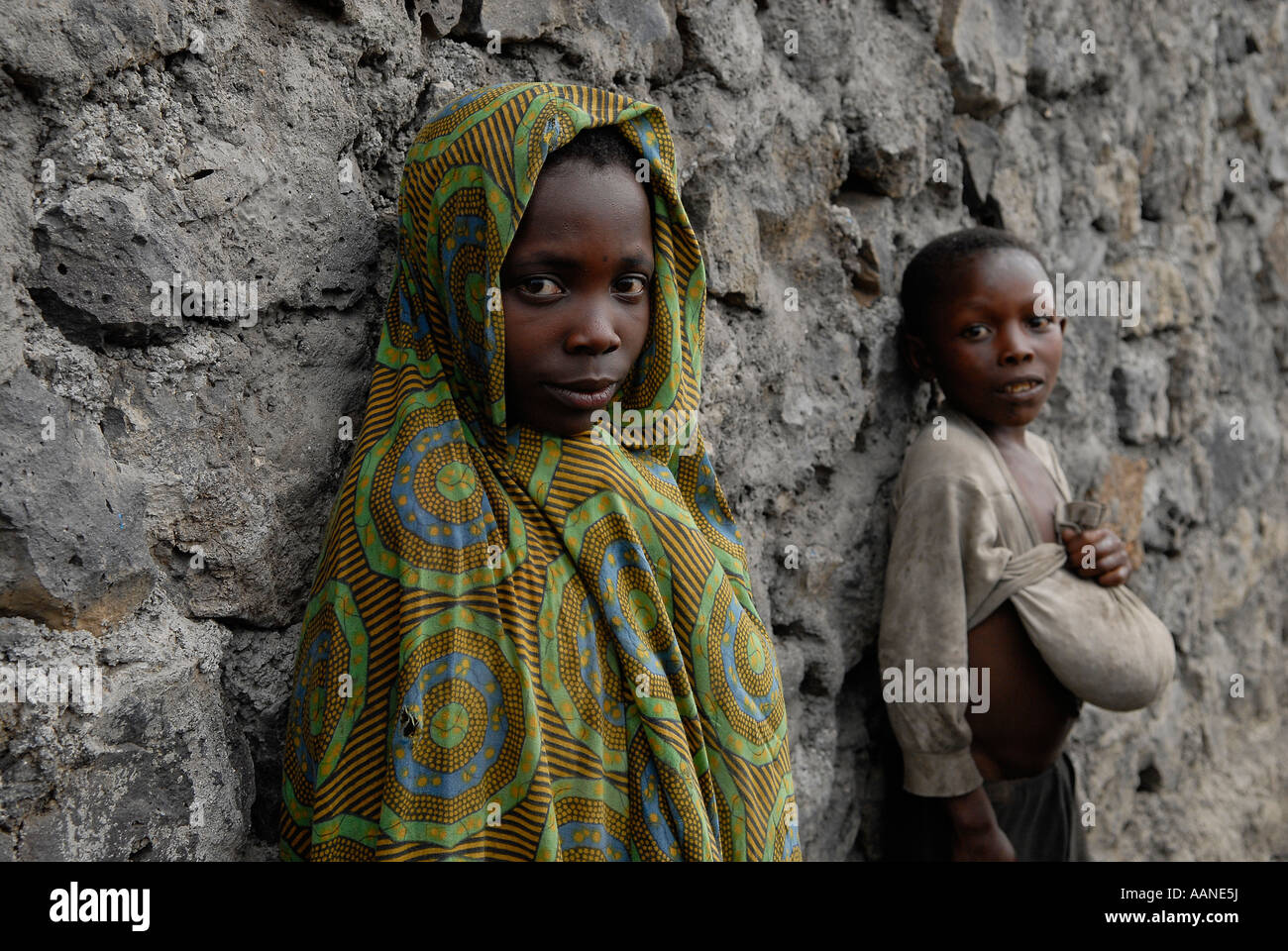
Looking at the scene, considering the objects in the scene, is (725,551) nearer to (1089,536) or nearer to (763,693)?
(763,693)

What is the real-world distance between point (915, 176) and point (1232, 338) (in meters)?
1.81

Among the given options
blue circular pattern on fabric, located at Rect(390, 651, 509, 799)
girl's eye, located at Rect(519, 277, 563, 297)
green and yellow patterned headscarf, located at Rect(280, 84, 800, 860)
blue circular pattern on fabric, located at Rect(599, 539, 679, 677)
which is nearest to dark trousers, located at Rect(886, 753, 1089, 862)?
green and yellow patterned headscarf, located at Rect(280, 84, 800, 860)

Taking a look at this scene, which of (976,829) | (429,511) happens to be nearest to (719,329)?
(429,511)

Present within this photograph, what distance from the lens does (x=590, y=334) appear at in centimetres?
123

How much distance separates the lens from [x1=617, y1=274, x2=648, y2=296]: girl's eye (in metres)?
1.29

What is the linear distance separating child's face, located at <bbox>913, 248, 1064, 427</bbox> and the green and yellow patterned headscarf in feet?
2.77

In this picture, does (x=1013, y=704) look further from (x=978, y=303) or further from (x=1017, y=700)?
(x=978, y=303)

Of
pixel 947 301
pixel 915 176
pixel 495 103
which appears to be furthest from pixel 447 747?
pixel 915 176

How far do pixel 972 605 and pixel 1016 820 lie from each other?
0.46 m

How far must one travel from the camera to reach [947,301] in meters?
2.03

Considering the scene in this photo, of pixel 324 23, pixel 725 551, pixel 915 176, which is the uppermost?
pixel 915 176

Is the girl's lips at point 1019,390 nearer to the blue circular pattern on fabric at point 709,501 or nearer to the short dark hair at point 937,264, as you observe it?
the short dark hair at point 937,264

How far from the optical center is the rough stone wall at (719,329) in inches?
43.4

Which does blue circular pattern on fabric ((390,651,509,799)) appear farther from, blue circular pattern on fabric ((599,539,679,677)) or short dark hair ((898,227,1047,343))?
short dark hair ((898,227,1047,343))
